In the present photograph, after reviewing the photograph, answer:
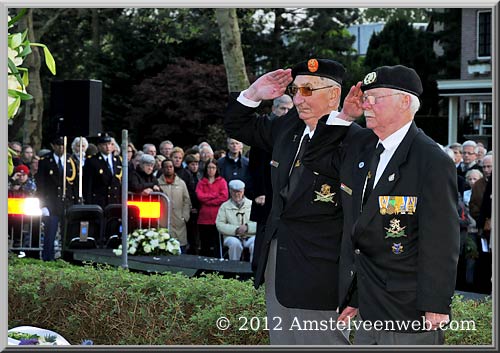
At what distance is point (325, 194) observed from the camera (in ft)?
19.0

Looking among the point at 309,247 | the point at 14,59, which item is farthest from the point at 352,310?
the point at 14,59

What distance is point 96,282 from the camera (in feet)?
27.9

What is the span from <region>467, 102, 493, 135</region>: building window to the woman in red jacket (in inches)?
865

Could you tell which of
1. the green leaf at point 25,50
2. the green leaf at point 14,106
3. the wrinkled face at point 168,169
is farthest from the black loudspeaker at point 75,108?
the green leaf at point 14,106

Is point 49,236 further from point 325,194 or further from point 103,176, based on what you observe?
point 325,194

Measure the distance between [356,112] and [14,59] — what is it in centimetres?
215

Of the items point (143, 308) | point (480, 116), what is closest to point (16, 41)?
point (143, 308)

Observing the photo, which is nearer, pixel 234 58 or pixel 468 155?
pixel 468 155

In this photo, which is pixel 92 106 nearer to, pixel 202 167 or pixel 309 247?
pixel 202 167

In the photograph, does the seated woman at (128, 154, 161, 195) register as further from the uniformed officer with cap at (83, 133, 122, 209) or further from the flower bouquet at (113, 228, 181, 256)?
the flower bouquet at (113, 228, 181, 256)

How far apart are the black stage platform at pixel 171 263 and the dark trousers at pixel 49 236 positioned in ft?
4.67

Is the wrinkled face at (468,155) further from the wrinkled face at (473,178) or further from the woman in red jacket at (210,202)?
the woman in red jacket at (210,202)

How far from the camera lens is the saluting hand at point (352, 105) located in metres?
5.62

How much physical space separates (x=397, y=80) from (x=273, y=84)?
1205 mm
